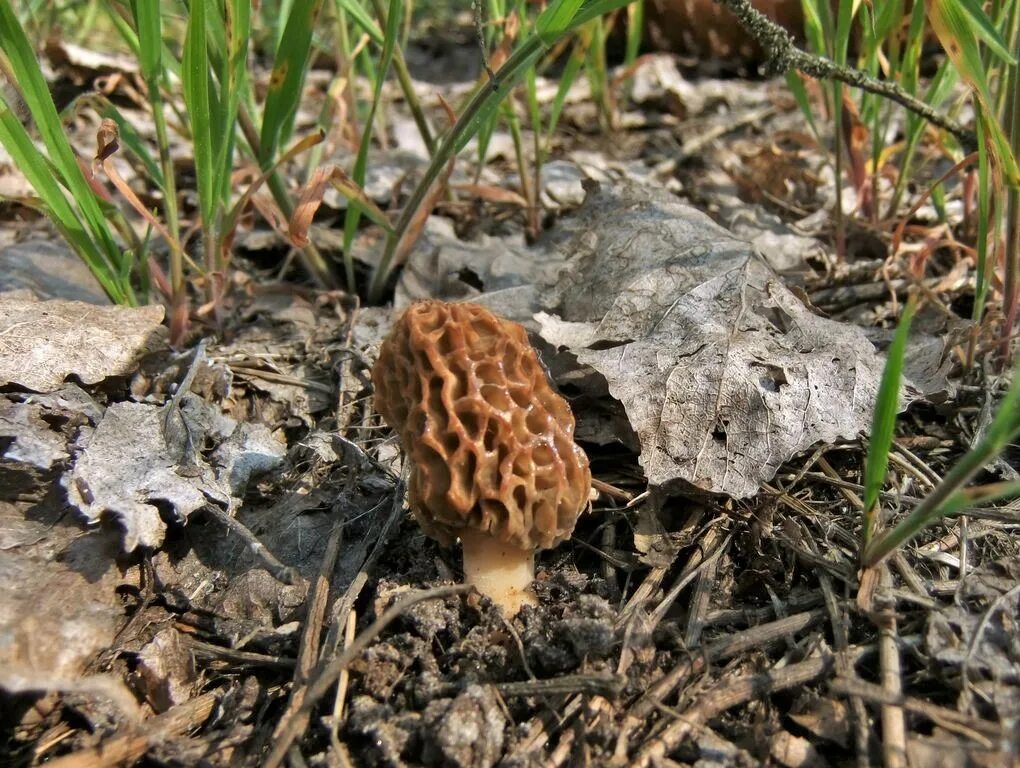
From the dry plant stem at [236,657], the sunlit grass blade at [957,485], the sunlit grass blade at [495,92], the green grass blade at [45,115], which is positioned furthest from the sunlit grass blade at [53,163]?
the sunlit grass blade at [957,485]

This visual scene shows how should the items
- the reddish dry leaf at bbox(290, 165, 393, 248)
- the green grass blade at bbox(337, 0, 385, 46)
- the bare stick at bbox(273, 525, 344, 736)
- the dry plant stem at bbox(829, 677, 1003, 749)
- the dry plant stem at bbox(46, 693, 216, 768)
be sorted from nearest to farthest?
the dry plant stem at bbox(829, 677, 1003, 749)
the dry plant stem at bbox(46, 693, 216, 768)
the bare stick at bbox(273, 525, 344, 736)
the reddish dry leaf at bbox(290, 165, 393, 248)
the green grass blade at bbox(337, 0, 385, 46)

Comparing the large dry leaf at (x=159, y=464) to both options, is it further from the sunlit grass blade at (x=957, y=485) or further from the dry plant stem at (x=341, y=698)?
the sunlit grass blade at (x=957, y=485)

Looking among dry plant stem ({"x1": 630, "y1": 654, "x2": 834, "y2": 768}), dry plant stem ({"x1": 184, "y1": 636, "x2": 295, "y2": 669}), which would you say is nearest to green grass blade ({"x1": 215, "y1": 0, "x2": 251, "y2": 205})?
dry plant stem ({"x1": 184, "y1": 636, "x2": 295, "y2": 669})

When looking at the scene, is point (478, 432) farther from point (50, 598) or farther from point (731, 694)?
point (50, 598)

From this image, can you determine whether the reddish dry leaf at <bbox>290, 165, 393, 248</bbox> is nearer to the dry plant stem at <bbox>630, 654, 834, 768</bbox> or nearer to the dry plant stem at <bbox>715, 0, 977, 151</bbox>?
the dry plant stem at <bbox>715, 0, 977, 151</bbox>

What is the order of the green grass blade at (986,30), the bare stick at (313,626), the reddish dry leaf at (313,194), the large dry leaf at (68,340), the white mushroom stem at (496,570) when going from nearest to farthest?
the bare stick at (313,626) < the green grass blade at (986,30) < the white mushroom stem at (496,570) < the large dry leaf at (68,340) < the reddish dry leaf at (313,194)

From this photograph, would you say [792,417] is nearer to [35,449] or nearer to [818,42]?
[818,42]
